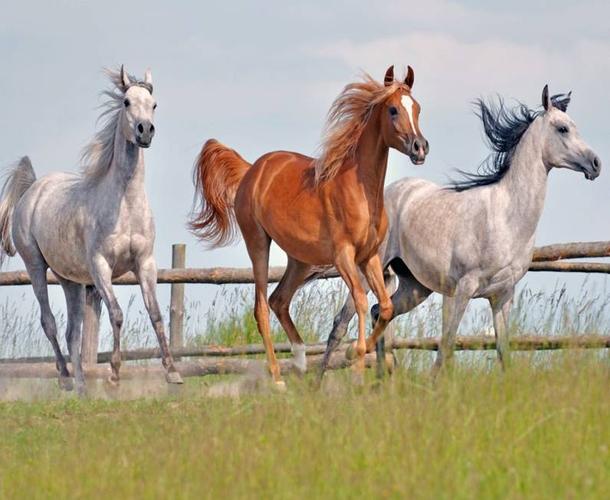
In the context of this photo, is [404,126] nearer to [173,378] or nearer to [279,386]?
[279,386]

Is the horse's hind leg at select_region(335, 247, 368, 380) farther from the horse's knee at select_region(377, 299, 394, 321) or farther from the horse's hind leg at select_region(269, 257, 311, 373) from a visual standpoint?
the horse's hind leg at select_region(269, 257, 311, 373)

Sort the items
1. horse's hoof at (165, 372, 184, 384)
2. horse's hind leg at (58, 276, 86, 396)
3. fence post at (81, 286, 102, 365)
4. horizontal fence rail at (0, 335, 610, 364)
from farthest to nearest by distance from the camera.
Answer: fence post at (81, 286, 102, 365) → horizontal fence rail at (0, 335, 610, 364) → horse's hind leg at (58, 276, 86, 396) → horse's hoof at (165, 372, 184, 384)

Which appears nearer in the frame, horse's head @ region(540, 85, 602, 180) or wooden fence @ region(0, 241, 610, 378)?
horse's head @ region(540, 85, 602, 180)

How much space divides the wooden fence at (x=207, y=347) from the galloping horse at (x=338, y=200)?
2.70 metres

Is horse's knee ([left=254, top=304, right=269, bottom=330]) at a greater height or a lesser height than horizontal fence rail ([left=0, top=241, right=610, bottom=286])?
lesser

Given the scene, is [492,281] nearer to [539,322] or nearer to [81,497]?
[539,322]

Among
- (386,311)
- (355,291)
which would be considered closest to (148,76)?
(355,291)

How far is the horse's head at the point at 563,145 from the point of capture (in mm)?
9875

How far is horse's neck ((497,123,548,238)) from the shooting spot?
32.6 feet

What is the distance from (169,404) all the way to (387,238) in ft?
7.97

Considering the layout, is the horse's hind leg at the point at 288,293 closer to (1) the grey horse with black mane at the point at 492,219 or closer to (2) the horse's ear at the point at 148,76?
(1) the grey horse with black mane at the point at 492,219

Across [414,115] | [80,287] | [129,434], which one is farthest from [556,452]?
[80,287]

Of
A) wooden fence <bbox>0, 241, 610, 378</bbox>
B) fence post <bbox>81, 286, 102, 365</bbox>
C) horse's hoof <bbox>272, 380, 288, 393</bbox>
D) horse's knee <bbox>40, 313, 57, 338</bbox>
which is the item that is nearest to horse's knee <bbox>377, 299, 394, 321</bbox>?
horse's hoof <bbox>272, 380, 288, 393</bbox>

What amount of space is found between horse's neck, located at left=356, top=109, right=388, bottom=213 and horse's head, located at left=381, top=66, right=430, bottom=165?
0.38 feet
